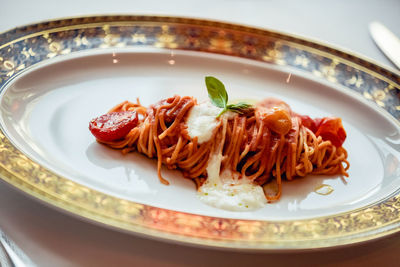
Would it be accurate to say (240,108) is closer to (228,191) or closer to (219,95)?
(219,95)

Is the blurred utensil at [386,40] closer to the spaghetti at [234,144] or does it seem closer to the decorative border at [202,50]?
the decorative border at [202,50]

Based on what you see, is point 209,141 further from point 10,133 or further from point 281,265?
point 10,133

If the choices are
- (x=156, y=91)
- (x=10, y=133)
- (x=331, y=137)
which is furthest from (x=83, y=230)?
(x=331, y=137)

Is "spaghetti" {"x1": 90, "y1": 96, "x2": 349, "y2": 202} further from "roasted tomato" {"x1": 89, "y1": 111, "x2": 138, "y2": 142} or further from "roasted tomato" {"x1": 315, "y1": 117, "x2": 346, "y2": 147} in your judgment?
"roasted tomato" {"x1": 315, "y1": 117, "x2": 346, "y2": 147}

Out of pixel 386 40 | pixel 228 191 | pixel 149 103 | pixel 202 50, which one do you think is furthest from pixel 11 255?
pixel 386 40

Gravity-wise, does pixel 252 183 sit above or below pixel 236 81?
below

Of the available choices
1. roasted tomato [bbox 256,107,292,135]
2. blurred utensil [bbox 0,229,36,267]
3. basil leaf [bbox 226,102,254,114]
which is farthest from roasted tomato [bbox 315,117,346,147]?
blurred utensil [bbox 0,229,36,267]

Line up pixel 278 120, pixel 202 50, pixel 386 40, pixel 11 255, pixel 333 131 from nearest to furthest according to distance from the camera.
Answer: pixel 11 255
pixel 278 120
pixel 333 131
pixel 202 50
pixel 386 40
